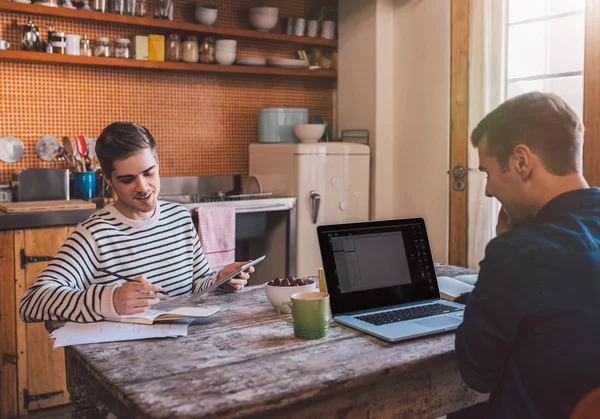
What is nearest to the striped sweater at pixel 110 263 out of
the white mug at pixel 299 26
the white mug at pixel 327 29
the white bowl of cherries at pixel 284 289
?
the white bowl of cherries at pixel 284 289

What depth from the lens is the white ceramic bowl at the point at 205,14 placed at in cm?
418

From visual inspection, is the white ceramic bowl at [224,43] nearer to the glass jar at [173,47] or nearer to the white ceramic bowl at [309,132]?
the glass jar at [173,47]

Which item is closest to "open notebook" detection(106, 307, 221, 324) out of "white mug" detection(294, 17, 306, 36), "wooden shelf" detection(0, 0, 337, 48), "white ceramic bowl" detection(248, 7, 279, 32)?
"wooden shelf" detection(0, 0, 337, 48)

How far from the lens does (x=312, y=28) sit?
4.70m

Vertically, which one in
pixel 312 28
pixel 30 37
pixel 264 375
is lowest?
pixel 264 375

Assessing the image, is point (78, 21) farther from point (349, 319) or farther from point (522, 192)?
point (522, 192)

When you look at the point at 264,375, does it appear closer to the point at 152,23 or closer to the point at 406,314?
the point at 406,314

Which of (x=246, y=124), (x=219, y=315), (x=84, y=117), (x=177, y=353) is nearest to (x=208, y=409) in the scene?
(x=177, y=353)

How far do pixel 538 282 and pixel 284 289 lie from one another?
75cm

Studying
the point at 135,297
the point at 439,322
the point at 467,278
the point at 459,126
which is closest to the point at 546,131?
the point at 439,322

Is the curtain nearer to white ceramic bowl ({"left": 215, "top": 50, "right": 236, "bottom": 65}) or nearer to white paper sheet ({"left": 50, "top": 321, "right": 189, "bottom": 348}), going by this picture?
white ceramic bowl ({"left": 215, "top": 50, "right": 236, "bottom": 65})

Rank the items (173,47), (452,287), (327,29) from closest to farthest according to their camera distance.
→ (452,287), (173,47), (327,29)

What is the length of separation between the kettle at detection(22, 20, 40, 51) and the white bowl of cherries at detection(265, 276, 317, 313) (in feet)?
8.32

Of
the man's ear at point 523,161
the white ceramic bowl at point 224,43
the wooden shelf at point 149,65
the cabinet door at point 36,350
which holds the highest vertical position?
the white ceramic bowl at point 224,43
